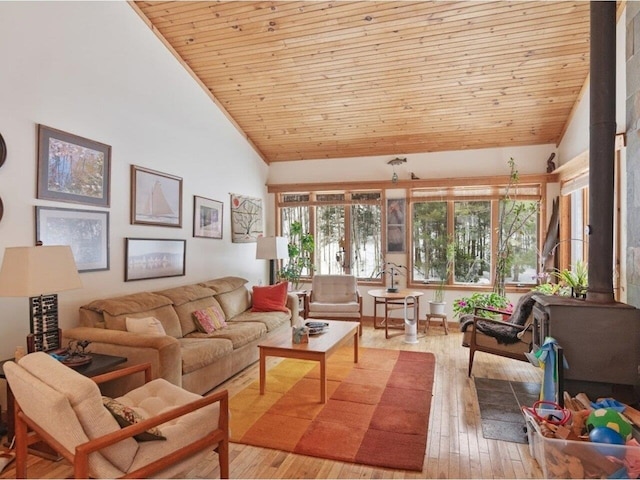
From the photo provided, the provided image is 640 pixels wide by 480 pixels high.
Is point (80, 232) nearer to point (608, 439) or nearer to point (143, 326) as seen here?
point (143, 326)

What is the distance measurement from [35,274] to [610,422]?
3404 mm

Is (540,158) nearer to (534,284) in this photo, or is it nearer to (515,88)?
(515,88)

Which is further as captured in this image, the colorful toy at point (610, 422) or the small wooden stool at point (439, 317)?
the small wooden stool at point (439, 317)

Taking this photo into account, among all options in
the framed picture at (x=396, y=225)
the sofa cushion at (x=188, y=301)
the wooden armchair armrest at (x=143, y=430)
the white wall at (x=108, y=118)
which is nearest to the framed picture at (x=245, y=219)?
the white wall at (x=108, y=118)

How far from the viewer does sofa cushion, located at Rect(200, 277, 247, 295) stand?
4734 mm

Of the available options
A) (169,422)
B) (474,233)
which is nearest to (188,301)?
(169,422)

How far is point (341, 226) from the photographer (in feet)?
22.3

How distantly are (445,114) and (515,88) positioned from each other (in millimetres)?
899

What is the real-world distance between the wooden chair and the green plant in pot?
649 mm

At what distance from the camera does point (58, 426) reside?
158 centimetres

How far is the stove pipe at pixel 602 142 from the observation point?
288 cm

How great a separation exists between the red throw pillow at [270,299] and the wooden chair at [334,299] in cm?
54

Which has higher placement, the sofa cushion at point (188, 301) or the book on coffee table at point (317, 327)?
the sofa cushion at point (188, 301)

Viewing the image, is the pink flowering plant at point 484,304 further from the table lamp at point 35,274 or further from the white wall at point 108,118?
the table lamp at point 35,274
